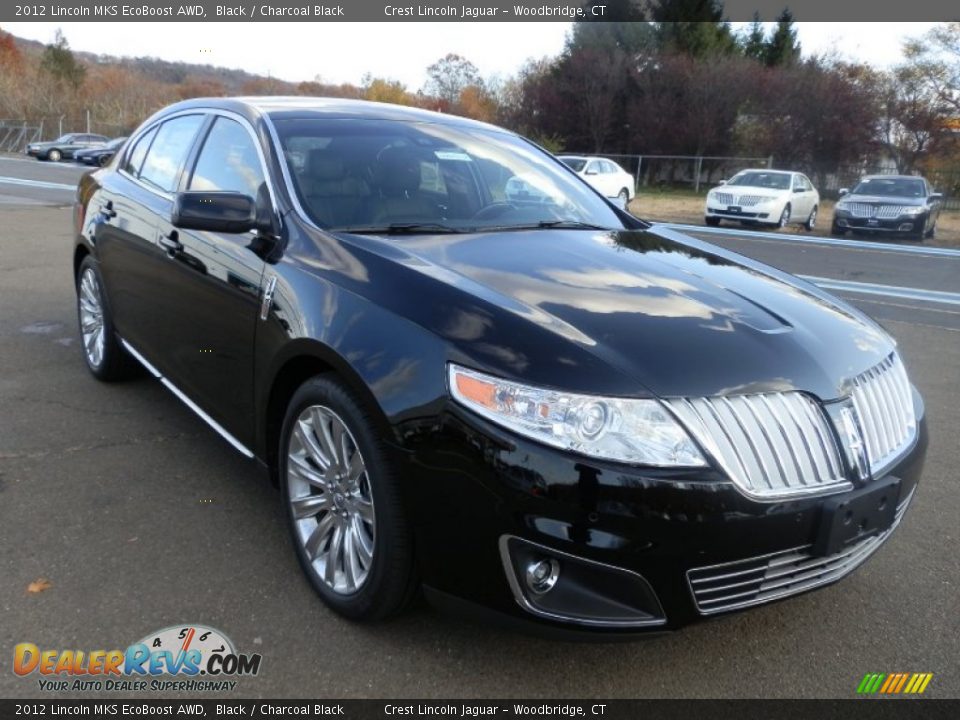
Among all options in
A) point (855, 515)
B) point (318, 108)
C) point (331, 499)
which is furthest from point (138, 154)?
point (855, 515)

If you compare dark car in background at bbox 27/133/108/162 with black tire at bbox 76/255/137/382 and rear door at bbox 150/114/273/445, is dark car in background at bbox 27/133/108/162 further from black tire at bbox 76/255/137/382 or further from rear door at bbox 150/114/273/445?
rear door at bbox 150/114/273/445

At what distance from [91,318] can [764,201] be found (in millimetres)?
17084

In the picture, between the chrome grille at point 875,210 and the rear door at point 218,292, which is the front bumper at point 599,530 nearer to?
the rear door at point 218,292

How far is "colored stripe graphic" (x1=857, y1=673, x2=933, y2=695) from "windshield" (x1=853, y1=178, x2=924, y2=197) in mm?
18408

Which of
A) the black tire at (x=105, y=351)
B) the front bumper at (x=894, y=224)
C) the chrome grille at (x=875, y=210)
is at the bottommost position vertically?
the black tire at (x=105, y=351)

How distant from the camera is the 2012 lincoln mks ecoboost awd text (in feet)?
7.18

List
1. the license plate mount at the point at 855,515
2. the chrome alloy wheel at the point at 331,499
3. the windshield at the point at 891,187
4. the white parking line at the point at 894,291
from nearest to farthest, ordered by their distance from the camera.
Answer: the license plate mount at the point at 855,515, the chrome alloy wheel at the point at 331,499, the white parking line at the point at 894,291, the windshield at the point at 891,187

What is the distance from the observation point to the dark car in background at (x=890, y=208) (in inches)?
704

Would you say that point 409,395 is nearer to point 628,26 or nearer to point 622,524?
point 622,524

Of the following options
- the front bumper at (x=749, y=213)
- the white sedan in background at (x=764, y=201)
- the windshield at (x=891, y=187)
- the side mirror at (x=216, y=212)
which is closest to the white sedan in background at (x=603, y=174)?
the white sedan in background at (x=764, y=201)

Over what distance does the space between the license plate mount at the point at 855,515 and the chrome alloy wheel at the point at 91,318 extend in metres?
4.11

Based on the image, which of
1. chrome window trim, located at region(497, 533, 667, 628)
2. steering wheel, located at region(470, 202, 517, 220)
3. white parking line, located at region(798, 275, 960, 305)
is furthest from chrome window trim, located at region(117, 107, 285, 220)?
white parking line, located at region(798, 275, 960, 305)
